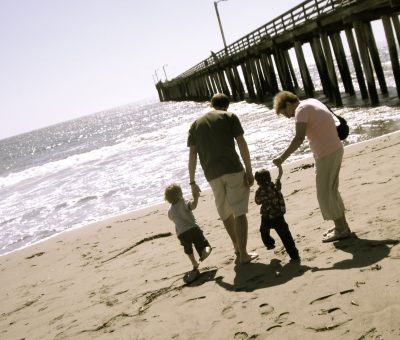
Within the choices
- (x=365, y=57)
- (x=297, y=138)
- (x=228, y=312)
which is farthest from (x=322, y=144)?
(x=365, y=57)

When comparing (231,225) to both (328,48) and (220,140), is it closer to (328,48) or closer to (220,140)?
(220,140)

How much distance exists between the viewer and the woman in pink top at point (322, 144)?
365cm

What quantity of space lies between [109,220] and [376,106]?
9.01m

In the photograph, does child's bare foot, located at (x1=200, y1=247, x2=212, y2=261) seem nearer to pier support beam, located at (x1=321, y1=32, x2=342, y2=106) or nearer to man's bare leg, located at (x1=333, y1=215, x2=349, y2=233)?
man's bare leg, located at (x1=333, y1=215, x2=349, y2=233)

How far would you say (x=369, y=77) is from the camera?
13.2 meters

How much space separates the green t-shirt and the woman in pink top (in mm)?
399

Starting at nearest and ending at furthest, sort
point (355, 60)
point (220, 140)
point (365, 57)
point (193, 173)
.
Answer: point (220, 140) < point (193, 173) < point (365, 57) < point (355, 60)

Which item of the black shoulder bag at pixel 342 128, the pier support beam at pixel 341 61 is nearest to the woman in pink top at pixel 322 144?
the black shoulder bag at pixel 342 128

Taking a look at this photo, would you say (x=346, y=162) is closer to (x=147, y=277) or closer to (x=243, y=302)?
(x=147, y=277)

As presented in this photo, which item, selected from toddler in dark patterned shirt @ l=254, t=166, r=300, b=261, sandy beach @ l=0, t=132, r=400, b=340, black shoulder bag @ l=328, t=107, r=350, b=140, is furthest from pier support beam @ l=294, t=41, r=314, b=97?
toddler in dark patterned shirt @ l=254, t=166, r=300, b=261

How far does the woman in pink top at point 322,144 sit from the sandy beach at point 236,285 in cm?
28

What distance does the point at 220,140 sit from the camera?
383 centimetres

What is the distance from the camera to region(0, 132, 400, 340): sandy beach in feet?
8.89

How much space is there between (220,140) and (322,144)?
2.83ft
